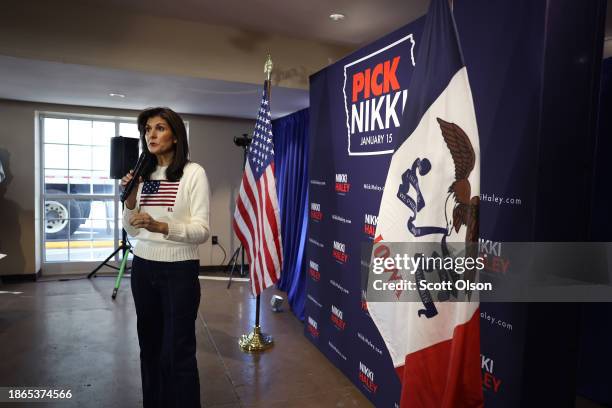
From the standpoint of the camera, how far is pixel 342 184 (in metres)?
2.72

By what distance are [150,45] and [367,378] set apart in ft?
9.71

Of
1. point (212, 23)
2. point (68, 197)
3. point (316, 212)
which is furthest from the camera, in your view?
point (68, 197)

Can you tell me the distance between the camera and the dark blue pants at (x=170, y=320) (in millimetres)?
1761

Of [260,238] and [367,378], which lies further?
[260,238]

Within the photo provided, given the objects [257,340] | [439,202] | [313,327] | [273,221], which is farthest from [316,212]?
[439,202]

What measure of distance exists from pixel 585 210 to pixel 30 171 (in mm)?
5473

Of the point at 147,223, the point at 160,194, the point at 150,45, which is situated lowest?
the point at 147,223

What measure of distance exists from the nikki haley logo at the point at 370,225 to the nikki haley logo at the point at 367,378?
795 millimetres

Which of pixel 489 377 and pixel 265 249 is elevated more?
pixel 265 249

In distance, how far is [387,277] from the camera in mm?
1606

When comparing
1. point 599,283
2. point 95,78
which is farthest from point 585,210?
point 95,78

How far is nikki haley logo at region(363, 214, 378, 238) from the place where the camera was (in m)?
2.36

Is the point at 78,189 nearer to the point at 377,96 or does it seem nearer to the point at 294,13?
the point at 294,13

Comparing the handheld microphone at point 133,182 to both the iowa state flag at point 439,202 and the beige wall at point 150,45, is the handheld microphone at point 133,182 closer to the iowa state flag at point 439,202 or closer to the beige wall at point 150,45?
the iowa state flag at point 439,202
